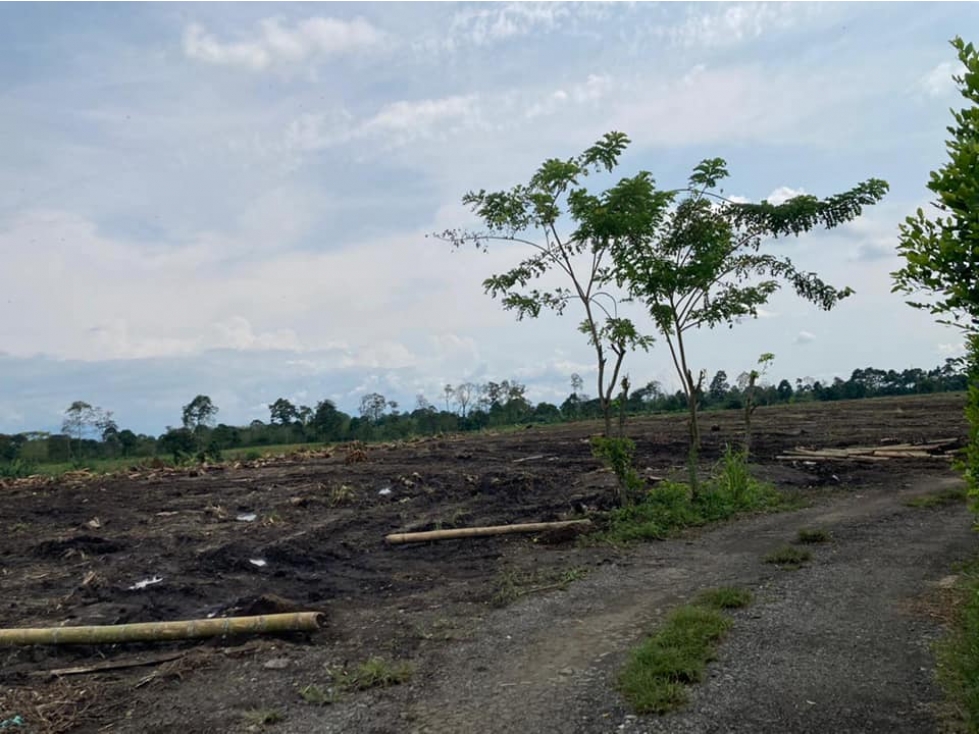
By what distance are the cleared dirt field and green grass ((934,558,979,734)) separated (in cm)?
180

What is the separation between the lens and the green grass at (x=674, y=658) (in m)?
4.49

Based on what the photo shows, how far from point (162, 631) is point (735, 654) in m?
4.46

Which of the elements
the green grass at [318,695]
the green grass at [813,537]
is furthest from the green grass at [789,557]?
the green grass at [318,695]

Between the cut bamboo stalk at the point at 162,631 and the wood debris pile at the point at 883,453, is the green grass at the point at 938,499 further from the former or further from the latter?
the cut bamboo stalk at the point at 162,631

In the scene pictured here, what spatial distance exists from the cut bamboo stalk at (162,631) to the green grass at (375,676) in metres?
1.14

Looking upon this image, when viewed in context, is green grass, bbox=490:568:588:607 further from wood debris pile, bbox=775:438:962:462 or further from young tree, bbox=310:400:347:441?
young tree, bbox=310:400:347:441

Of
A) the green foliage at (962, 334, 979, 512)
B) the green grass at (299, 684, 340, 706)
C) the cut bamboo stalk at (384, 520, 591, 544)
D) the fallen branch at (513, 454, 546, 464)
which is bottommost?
the green grass at (299, 684, 340, 706)

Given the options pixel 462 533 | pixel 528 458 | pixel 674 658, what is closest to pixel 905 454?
pixel 528 458

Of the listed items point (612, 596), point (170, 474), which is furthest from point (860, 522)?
point (170, 474)

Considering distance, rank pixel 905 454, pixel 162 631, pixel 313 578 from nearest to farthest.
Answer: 1. pixel 162 631
2. pixel 313 578
3. pixel 905 454

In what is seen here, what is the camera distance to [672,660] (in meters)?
4.98

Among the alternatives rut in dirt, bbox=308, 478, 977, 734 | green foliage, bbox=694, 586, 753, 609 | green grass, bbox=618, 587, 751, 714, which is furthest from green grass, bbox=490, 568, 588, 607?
green grass, bbox=618, 587, 751, 714

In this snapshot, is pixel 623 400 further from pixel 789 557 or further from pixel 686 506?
pixel 789 557

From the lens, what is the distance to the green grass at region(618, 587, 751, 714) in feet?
14.7
